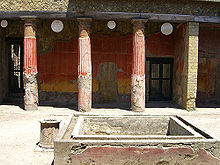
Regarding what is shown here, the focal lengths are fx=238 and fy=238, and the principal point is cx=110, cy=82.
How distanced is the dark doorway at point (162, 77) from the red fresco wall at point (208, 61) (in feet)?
4.33

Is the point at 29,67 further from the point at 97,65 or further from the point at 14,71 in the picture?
the point at 97,65

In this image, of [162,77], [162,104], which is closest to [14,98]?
[162,104]

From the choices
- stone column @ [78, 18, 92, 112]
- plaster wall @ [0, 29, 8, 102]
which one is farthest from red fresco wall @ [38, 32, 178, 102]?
stone column @ [78, 18, 92, 112]

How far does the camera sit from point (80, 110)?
8.55 metres

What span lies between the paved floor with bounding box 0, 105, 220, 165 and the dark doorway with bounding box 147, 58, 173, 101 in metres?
1.89

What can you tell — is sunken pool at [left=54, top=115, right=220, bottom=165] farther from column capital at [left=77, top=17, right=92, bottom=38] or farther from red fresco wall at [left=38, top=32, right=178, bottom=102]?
red fresco wall at [left=38, top=32, right=178, bottom=102]

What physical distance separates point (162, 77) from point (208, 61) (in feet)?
7.07

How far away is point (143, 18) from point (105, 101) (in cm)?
395

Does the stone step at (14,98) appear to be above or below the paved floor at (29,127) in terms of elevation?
above

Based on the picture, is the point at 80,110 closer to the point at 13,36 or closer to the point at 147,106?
the point at 147,106

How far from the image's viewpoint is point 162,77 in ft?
36.4

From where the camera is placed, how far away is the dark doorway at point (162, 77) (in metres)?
10.9

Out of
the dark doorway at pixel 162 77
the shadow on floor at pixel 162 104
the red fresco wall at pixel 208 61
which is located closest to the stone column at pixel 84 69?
the shadow on floor at pixel 162 104

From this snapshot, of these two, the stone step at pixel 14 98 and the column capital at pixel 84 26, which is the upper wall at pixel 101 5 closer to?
the column capital at pixel 84 26
